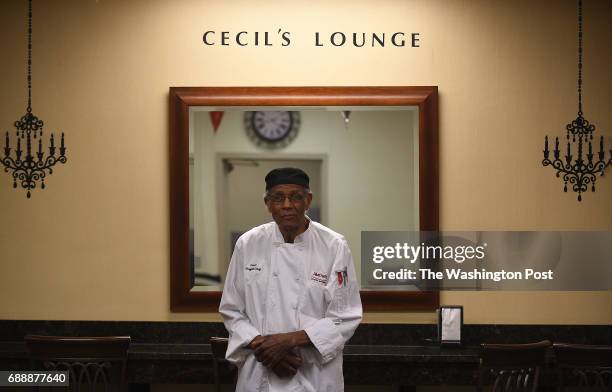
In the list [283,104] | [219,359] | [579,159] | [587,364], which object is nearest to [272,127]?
[283,104]

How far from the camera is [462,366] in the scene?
3.97 meters

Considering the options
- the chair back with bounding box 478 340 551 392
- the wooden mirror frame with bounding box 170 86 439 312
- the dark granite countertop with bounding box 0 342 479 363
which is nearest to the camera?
the chair back with bounding box 478 340 551 392

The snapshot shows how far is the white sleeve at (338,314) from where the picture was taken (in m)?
2.91

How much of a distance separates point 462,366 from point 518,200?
39.8 inches

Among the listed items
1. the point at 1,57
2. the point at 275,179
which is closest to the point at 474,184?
the point at 275,179

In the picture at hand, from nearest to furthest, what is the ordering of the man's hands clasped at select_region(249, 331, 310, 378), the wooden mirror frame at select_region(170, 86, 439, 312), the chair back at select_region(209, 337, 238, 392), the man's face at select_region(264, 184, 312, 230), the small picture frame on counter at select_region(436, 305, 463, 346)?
the man's hands clasped at select_region(249, 331, 310, 378)
the man's face at select_region(264, 184, 312, 230)
the chair back at select_region(209, 337, 238, 392)
the small picture frame on counter at select_region(436, 305, 463, 346)
the wooden mirror frame at select_region(170, 86, 439, 312)

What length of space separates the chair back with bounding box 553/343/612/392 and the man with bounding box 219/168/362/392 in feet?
4.54

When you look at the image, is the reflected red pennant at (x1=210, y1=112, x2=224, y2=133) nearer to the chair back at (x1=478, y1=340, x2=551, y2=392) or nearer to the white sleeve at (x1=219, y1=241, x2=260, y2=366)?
the white sleeve at (x1=219, y1=241, x2=260, y2=366)

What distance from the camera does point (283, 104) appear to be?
4.34 m

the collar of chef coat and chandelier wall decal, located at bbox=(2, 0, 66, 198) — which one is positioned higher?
chandelier wall decal, located at bbox=(2, 0, 66, 198)

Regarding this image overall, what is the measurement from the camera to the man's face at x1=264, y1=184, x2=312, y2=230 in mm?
2996

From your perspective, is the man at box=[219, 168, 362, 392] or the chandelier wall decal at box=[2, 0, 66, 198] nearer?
the man at box=[219, 168, 362, 392]

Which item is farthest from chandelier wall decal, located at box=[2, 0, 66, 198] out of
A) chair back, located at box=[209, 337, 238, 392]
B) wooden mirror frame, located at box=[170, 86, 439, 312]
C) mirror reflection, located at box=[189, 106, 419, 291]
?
chair back, located at box=[209, 337, 238, 392]

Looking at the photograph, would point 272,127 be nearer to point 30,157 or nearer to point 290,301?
point 30,157
